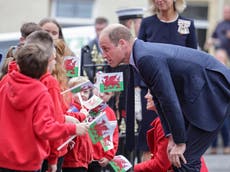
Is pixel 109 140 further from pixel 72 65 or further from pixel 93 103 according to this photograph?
pixel 72 65

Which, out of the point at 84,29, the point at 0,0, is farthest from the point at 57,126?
the point at 0,0

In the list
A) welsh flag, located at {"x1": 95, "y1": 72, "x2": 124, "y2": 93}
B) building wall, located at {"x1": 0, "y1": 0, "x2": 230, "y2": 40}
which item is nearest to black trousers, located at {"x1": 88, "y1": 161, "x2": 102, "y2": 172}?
welsh flag, located at {"x1": 95, "y1": 72, "x2": 124, "y2": 93}

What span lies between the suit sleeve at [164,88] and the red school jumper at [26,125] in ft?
2.48

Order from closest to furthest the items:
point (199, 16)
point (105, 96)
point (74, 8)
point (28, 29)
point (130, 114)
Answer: point (28, 29), point (130, 114), point (105, 96), point (74, 8), point (199, 16)

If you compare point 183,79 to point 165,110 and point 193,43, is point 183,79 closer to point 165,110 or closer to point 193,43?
point 165,110

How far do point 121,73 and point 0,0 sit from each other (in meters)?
9.47

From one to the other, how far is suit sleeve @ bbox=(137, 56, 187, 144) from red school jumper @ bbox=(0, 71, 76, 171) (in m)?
0.76

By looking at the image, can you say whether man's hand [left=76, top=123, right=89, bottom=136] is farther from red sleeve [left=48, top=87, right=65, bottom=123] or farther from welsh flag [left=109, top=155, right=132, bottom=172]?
welsh flag [left=109, top=155, right=132, bottom=172]

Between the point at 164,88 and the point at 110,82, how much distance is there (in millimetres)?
2167

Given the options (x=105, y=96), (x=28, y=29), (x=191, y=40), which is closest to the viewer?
(x=28, y=29)

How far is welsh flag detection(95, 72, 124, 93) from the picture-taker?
8.79 metres

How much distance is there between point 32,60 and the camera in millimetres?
6441

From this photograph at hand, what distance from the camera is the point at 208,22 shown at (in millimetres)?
18438

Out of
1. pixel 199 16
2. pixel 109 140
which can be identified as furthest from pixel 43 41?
pixel 199 16
